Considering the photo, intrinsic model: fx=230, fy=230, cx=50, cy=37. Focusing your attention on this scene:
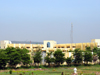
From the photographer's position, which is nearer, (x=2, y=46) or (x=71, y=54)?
(x=71, y=54)

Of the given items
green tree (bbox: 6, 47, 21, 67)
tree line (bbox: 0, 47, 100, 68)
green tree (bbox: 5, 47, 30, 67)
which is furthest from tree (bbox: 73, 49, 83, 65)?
green tree (bbox: 6, 47, 21, 67)

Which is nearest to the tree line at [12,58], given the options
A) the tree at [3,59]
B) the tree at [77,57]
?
the tree at [3,59]

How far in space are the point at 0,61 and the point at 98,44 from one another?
3491cm

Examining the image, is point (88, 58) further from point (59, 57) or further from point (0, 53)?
point (0, 53)

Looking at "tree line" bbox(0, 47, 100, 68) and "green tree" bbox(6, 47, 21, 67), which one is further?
"green tree" bbox(6, 47, 21, 67)

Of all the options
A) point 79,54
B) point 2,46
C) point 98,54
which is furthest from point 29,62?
point 2,46

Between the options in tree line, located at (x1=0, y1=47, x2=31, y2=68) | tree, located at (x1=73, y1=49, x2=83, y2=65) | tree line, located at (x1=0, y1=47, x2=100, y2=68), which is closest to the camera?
tree line, located at (x1=0, y1=47, x2=31, y2=68)

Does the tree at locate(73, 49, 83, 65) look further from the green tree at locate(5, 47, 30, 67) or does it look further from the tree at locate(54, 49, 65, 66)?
the green tree at locate(5, 47, 30, 67)

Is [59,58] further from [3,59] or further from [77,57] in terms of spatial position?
[3,59]

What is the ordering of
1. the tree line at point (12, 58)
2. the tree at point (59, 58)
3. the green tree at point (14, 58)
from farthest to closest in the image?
the tree at point (59, 58), the green tree at point (14, 58), the tree line at point (12, 58)

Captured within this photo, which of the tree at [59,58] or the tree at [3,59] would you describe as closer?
the tree at [3,59]

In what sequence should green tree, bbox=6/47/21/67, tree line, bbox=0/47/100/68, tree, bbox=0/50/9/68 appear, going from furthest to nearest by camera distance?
green tree, bbox=6/47/21/67 → tree line, bbox=0/47/100/68 → tree, bbox=0/50/9/68

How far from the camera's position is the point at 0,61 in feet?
125

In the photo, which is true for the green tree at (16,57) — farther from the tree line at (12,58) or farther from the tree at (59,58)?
the tree at (59,58)
